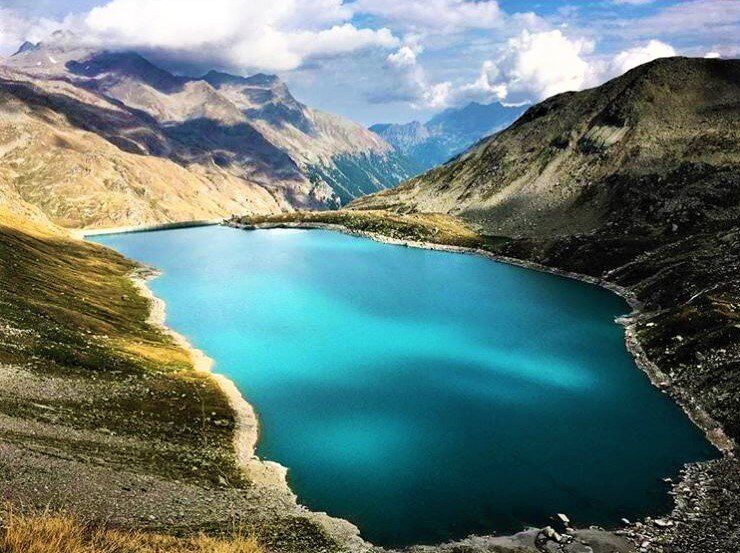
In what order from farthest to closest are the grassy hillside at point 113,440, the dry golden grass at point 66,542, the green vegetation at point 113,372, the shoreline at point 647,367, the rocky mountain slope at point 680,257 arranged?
the shoreline at point 647,367
the rocky mountain slope at point 680,257
the green vegetation at point 113,372
the grassy hillside at point 113,440
the dry golden grass at point 66,542

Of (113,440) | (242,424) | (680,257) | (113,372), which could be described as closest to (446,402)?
(242,424)

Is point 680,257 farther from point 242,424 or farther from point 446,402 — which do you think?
point 242,424

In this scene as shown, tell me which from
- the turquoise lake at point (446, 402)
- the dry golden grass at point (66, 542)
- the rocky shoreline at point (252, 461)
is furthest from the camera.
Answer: the turquoise lake at point (446, 402)

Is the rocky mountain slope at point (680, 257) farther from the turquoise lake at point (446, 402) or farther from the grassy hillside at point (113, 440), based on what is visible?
the grassy hillside at point (113, 440)

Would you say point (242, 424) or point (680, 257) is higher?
point (680, 257)

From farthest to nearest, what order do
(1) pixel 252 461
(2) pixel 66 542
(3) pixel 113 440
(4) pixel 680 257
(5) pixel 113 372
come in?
1. (4) pixel 680 257
2. (5) pixel 113 372
3. (1) pixel 252 461
4. (3) pixel 113 440
5. (2) pixel 66 542

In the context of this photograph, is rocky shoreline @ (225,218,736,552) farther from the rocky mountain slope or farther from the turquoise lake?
the turquoise lake

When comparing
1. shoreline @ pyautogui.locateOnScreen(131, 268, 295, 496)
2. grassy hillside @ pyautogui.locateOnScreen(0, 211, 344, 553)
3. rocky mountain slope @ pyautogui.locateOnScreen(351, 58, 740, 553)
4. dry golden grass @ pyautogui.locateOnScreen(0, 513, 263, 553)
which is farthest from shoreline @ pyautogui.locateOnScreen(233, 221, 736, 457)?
dry golden grass @ pyautogui.locateOnScreen(0, 513, 263, 553)

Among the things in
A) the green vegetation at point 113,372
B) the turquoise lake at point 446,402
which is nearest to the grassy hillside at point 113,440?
the green vegetation at point 113,372
